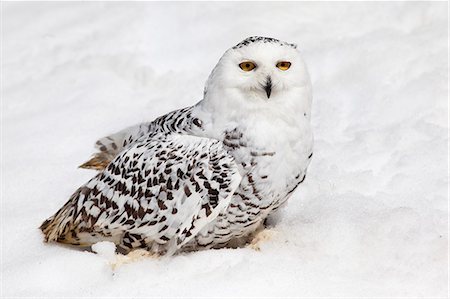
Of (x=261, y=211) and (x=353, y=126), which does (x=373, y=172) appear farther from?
(x=261, y=211)

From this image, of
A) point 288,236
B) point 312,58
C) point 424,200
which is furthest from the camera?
point 312,58

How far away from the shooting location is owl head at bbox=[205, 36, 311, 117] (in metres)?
4.55

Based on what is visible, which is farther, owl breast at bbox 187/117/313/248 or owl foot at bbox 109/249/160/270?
owl foot at bbox 109/249/160/270

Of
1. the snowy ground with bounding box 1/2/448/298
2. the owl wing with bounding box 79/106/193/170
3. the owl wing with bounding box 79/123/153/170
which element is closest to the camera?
the snowy ground with bounding box 1/2/448/298

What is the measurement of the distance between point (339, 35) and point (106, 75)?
198cm

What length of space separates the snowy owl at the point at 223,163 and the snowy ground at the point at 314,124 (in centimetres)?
19

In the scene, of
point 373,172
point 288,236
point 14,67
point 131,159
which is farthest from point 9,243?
point 14,67

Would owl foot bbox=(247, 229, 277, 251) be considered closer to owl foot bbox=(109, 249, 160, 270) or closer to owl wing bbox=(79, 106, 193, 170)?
owl foot bbox=(109, 249, 160, 270)

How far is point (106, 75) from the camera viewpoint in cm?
760

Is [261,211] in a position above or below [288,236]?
above

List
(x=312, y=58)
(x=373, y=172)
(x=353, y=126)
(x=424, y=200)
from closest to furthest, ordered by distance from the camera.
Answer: (x=424, y=200), (x=373, y=172), (x=353, y=126), (x=312, y=58)

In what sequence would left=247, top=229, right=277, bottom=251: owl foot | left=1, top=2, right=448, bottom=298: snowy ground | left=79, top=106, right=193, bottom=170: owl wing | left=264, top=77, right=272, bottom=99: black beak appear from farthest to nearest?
left=247, top=229, right=277, bottom=251: owl foot, left=79, top=106, right=193, bottom=170: owl wing, left=1, top=2, right=448, bottom=298: snowy ground, left=264, top=77, right=272, bottom=99: black beak

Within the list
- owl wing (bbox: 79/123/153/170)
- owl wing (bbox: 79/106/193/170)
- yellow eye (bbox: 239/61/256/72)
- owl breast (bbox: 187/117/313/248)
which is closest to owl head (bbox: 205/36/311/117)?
yellow eye (bbox: 239/61/256/72)

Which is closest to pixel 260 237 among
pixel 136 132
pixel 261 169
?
pixel 261 169
